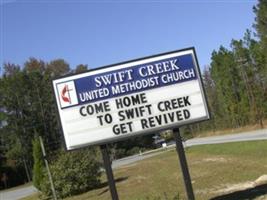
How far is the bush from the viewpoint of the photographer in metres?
26.2

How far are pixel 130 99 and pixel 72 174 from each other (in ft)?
51.1

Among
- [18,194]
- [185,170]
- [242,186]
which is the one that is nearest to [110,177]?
[185,170]

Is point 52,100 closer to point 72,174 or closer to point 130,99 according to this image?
point 72,174

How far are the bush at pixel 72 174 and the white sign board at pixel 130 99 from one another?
49.5ft

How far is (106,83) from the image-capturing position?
11.6m

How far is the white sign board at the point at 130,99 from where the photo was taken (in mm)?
11484

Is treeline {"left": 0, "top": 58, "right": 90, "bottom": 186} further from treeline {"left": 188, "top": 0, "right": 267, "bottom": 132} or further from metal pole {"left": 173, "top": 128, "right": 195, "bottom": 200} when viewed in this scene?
metal pole {"left": 173, "top": 128, "right": 195, "bottom": 200}

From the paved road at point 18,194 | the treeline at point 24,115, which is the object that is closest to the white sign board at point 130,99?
the paved road at point 18,194

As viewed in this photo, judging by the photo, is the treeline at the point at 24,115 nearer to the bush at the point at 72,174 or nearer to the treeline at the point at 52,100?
the treeline at the point at 52,100

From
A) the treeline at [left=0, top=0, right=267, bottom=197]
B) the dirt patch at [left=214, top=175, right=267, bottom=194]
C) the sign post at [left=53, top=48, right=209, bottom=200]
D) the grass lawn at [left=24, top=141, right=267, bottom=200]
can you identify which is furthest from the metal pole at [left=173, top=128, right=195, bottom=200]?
the treeline at [left=0, top=0, right=267, bottom=197]

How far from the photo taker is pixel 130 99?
11.7 metres

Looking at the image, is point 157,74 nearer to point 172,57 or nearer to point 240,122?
point 172,57

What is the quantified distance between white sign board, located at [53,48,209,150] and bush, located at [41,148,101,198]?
49.5 feet

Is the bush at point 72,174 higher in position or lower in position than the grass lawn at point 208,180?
higher
